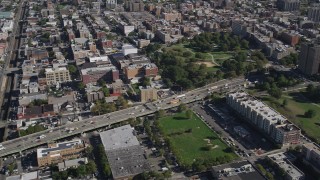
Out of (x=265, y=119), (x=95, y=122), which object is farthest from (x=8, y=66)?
(x=265, y=119)

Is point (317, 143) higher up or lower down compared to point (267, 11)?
lower down

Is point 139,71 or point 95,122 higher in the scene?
point 139,71

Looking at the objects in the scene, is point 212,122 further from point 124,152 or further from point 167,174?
point 167,174

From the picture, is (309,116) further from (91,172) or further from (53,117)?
(53,117)

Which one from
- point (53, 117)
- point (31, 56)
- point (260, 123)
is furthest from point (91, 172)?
point (31, 56)

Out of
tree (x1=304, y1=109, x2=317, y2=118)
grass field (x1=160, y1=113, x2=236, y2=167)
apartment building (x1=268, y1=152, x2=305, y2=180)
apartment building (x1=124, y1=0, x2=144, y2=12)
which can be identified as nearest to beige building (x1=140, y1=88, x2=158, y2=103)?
grass field (x1=160, y1=113, x2=236, y2=167)

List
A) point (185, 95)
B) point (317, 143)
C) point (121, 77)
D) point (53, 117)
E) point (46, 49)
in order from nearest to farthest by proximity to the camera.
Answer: point (317, 143) → point (53, 117) → point (185, 95) → point (121, 77) → point (46, 49)

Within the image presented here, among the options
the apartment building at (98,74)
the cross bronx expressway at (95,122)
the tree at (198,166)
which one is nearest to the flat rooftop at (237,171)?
the tree at (198,166)
